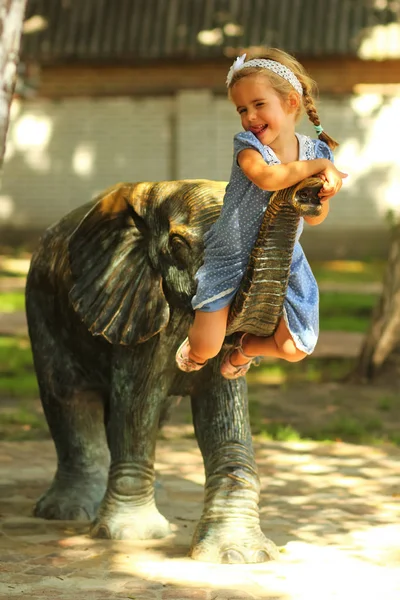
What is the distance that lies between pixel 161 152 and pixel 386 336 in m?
14.9

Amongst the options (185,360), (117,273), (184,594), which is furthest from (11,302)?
(184,594)

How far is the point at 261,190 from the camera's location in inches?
200

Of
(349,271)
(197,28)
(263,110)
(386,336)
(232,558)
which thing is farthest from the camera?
(197,28)

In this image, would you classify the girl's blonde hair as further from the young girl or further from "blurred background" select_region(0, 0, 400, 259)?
"blurred background" select_region(0, 0, 400, 259)

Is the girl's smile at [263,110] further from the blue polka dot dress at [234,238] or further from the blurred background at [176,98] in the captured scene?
the blurred background at [176,98]

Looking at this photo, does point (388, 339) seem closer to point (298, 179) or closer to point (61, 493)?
point (61, 493)

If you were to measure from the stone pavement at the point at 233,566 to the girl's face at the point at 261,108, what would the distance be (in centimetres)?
180

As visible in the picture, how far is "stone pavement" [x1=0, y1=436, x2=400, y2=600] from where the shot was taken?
5250 mm

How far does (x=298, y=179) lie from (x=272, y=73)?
1.49 feet

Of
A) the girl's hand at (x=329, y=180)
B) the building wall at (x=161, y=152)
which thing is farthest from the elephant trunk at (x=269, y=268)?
the building wall at (x=161, y=152)

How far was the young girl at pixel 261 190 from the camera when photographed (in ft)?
15.9

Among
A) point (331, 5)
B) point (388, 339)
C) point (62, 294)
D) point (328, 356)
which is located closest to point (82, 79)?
point (331, 5)

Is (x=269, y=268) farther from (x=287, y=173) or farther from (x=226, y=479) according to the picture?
(x=226, y=479)

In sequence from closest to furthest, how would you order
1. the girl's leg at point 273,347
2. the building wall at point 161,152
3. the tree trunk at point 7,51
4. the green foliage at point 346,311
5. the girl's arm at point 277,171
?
the girl's arm at point 277,171, the girl's leg at point 273,347, the tree trunk at point 7,51, the green foliage at point 346,311, the building wall at point 161,152
